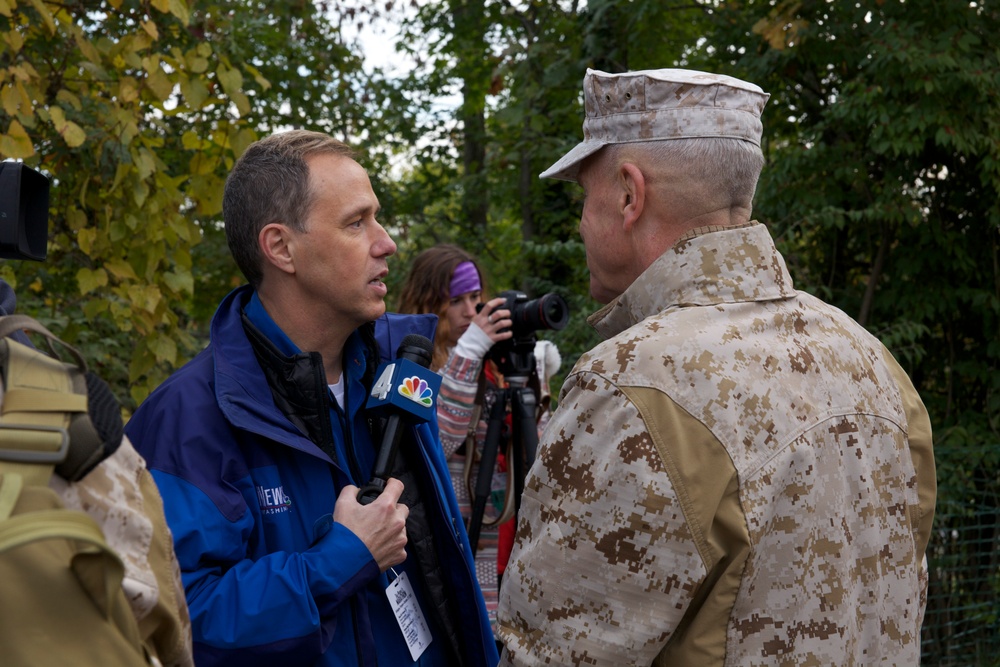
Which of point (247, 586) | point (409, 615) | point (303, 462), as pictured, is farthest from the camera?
point (409, 615)

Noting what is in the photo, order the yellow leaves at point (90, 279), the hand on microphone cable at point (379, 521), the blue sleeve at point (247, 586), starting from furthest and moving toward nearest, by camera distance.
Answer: the yellow leaves at point (90, 279)
the hand on microphone cable at point (379, 521)
the blue sleeve at point (247, 586)

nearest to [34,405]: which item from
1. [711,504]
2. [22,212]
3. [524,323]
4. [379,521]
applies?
[22,212]

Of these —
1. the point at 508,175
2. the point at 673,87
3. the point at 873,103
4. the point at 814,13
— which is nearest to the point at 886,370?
the point at 673,87

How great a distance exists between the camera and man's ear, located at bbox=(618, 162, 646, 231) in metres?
1.65

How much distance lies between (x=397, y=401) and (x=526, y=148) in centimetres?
609

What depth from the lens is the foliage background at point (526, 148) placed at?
354 centimetres

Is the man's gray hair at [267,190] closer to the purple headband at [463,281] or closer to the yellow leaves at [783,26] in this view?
the purple headband at [463,281]

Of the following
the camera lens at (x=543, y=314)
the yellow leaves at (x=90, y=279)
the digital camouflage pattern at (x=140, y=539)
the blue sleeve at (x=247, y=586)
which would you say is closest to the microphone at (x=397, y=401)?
the blue sleeve at (x=247, y=586)

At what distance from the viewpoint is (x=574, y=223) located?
8.33 metres

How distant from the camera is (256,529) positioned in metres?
1.89

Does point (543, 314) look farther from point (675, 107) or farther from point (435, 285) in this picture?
point (675, 107)

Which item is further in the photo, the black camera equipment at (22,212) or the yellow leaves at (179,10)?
the yellow leaves at (179,10)

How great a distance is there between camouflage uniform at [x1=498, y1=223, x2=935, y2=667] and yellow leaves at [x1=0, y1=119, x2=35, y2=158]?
2309 millimetres

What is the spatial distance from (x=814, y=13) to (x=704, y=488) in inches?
210
